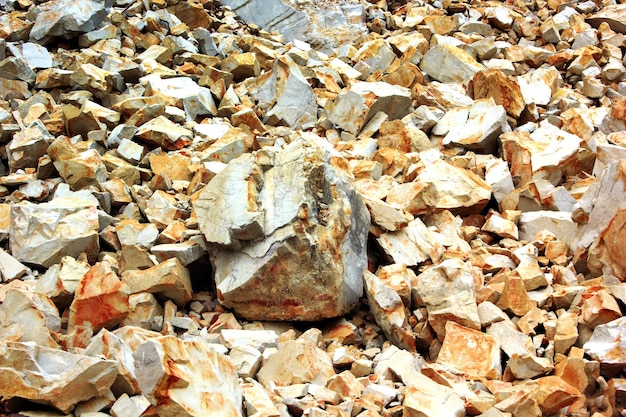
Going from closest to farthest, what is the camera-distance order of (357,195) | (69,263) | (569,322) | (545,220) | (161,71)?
(569,322) < (69,263) < (357,195) < (545,220) < (161,71)

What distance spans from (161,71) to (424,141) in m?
3.28

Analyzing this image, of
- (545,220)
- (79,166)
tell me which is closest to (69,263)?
(79,166)

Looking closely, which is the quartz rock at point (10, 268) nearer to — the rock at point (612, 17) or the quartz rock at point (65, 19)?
the quartz rock at point (65, 19)

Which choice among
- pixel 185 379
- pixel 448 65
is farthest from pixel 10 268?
pixel 448 65

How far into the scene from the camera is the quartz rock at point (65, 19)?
7625mm

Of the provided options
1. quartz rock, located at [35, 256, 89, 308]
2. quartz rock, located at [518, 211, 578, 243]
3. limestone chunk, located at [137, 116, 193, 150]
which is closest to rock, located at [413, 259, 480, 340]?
quartz rock, located at [518, 211, 578, 243]

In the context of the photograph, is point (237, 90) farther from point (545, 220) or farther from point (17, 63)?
point (545, 220)

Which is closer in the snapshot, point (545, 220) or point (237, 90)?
point (545, 220)

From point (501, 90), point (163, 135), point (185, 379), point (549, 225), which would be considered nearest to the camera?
point (185, 379)

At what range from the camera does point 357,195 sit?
4531mm

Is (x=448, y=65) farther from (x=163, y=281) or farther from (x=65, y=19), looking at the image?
(x=163, y=281)

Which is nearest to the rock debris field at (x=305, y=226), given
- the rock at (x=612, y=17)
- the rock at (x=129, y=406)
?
the rock at (x=129, y=406)

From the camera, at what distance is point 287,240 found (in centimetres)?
392

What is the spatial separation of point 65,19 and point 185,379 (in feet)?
20.7
